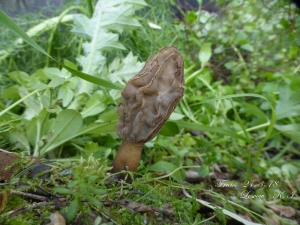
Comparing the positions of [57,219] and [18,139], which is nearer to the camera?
[57,219]

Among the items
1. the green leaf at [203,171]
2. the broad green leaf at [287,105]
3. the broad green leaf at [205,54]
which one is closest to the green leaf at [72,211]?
the green leaf at [203,171]

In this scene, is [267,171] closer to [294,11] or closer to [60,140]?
[60,140]

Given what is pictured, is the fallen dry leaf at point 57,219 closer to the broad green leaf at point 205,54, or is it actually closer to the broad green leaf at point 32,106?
A: the broad green leaf at point 32,106

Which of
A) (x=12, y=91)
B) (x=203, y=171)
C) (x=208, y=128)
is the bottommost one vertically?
(x=203, y=171)

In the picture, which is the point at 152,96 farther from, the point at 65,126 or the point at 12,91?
the point at 12,91

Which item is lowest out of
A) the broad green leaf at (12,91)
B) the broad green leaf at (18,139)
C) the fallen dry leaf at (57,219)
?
the broad green leaf at (18,139)

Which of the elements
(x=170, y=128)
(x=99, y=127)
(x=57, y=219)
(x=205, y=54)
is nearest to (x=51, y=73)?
(x=99, y=127)

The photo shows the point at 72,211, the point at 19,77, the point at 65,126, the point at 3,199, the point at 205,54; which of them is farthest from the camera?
the point at 205,54

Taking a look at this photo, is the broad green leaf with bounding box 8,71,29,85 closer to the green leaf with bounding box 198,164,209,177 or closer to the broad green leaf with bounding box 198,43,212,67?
the green leaf with bounding box 198,164,209,177
